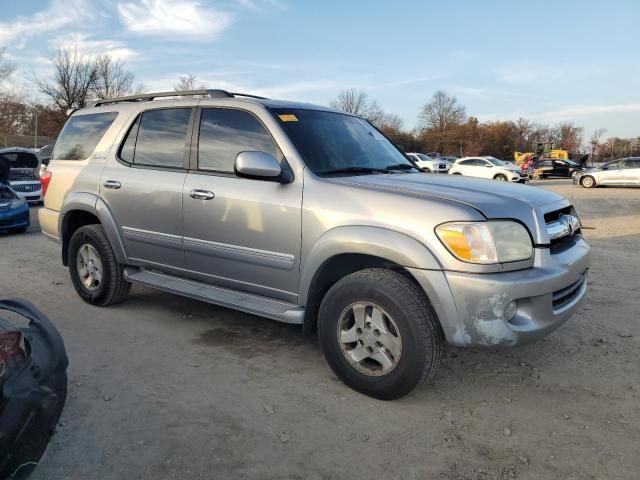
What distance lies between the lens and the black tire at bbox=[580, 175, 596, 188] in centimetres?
2383

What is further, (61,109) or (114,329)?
(61,109)

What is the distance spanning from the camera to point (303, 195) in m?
3.45

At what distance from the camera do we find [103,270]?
4.87 meters

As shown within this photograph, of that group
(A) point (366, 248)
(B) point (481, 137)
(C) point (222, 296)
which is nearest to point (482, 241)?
(A) point (366, 248)

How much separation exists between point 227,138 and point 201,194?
0.49m

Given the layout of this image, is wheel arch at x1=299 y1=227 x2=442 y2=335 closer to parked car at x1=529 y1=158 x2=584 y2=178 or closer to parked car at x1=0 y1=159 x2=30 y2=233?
parked car at x1=0 y1=159 x2=30 y2=233

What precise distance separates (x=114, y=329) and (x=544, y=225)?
3.54 meters

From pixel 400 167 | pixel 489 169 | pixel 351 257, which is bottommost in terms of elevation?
pixel 489 169

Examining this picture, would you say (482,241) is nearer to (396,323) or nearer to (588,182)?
(396,323)

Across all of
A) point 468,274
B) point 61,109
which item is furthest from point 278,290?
point 61,109

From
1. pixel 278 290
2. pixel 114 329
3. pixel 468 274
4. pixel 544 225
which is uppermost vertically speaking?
pixel 544 225

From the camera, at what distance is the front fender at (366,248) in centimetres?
295

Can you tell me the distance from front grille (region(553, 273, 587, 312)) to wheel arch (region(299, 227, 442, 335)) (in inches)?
31.7

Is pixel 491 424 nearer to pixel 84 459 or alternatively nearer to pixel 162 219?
pixel 84 459
